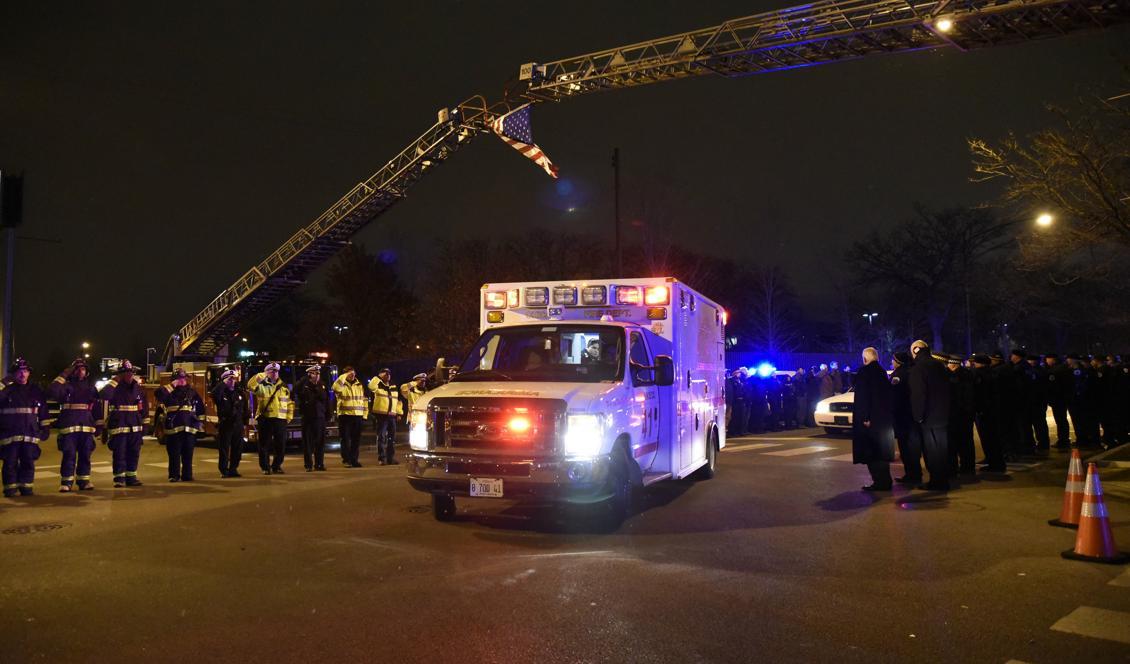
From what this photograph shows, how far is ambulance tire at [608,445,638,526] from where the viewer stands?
8.07 m

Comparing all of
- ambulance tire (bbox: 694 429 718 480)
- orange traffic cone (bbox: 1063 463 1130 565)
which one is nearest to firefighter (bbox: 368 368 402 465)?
ambulance tire (bbox: 694 429 718 480)

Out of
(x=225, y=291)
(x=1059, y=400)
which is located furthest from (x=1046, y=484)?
(x=225, y=291)

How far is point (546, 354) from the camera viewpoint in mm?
9242

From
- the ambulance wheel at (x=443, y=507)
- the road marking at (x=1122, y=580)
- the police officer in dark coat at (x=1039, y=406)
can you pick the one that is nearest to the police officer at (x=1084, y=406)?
the police officer in dark coat at (x=1039, y=406)

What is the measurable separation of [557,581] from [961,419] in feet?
28.6

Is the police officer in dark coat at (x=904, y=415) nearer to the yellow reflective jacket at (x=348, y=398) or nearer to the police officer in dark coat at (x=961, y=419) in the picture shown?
the police officer in dark coat at (x=961, y=419)

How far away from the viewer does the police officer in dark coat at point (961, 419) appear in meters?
12.1

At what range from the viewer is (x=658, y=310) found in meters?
10.0

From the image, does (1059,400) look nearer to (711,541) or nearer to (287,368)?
(711,541)

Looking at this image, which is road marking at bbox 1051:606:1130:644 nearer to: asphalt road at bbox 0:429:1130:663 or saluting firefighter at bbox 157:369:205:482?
asphalt road at bbox 0:429:1130:663

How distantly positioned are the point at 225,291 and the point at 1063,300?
1728 inches

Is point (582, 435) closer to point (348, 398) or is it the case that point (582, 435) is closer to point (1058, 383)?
point (348, 398)

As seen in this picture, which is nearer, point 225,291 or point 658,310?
point 658,310

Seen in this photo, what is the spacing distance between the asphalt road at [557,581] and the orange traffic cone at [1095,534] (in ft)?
0.74
